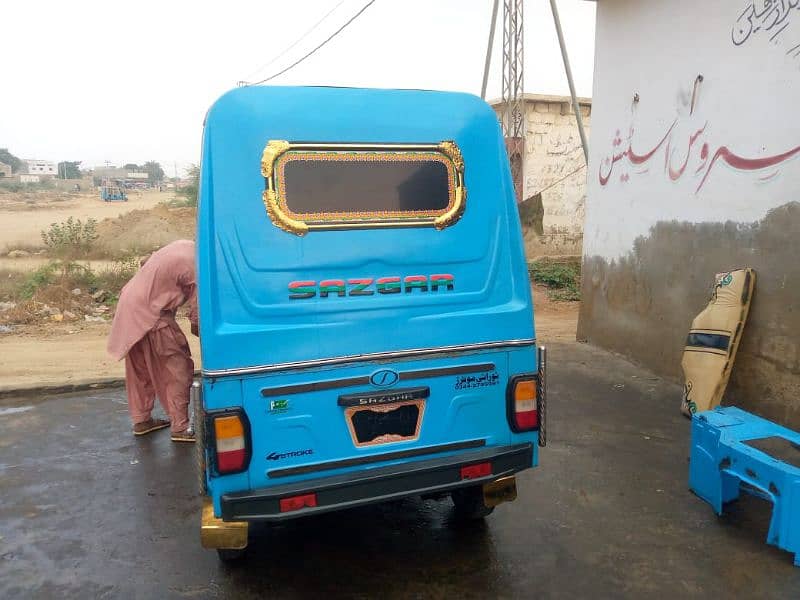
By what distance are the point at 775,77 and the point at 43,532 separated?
5915mm

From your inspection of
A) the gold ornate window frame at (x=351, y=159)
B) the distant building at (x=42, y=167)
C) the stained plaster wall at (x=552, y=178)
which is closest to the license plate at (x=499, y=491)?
the gold ornate window frame at (x=351, y=159)

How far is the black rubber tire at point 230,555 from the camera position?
3.09 metres

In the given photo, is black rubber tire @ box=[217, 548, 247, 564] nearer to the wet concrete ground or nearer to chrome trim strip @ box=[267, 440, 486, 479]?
the wet concrete ground

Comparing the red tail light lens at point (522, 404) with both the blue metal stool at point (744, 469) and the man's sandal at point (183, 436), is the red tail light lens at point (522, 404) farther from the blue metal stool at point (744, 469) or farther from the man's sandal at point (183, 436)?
the man's sandal at point (183, 436)

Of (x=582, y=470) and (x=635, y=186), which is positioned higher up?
(x=635, y=186)

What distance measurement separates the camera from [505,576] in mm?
3045

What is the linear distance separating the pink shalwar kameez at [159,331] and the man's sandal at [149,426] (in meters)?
0.05

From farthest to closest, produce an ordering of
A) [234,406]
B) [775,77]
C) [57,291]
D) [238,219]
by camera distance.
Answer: [57,291], [775,77], [238,219], [234,406]

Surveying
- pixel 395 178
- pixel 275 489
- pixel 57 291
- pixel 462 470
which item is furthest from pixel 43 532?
pixel 57 291

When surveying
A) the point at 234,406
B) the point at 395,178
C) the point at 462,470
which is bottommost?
the point at 462,470

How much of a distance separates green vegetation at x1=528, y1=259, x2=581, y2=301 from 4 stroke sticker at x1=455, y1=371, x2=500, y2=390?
961 cm

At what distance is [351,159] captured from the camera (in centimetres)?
301

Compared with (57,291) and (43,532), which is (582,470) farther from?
(57,291)

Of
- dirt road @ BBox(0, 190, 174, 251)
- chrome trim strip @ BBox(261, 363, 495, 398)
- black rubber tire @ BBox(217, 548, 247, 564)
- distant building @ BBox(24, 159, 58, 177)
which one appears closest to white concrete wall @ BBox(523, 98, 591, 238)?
chrome trim strip @ BBox(261, 363, 495, 398)
